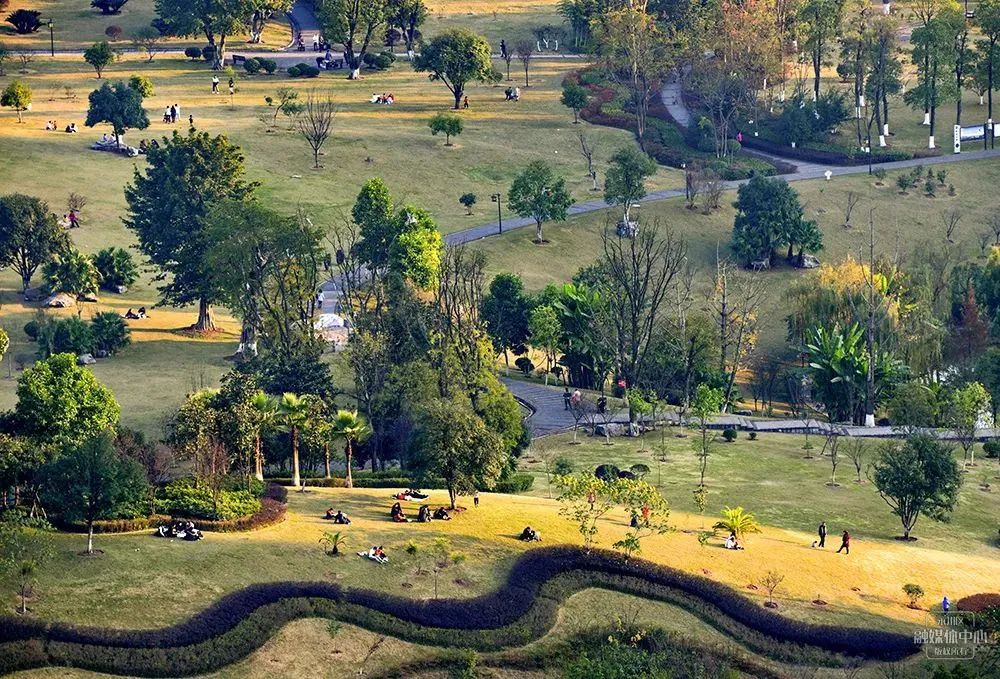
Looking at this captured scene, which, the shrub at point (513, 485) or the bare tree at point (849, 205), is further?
the bare tree at point (849, 205)

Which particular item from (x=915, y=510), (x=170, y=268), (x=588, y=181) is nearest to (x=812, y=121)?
(x=588, y=181)

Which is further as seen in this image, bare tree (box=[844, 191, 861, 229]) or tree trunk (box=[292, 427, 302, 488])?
bare tree (box=[844, 191, 861, 229])

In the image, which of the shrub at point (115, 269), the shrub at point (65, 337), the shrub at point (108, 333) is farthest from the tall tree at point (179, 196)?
the shrub at point (65, 337)

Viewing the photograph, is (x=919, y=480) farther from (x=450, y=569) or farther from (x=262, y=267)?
(x=262, y=267)

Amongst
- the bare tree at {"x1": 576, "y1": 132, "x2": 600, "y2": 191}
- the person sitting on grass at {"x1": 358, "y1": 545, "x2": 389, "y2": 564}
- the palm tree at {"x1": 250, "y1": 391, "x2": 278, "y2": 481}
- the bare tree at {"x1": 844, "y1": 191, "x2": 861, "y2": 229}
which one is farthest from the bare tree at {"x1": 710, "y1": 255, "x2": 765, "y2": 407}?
the person sitting on grass at {"x1": 358, "y1": 545, "x2": 389, "y2": 564}

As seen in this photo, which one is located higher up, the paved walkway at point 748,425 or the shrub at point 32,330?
the shrub at point 32,330

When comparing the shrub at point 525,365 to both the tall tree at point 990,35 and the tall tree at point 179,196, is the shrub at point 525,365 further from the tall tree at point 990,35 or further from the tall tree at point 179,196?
the tall tree at point 990,35

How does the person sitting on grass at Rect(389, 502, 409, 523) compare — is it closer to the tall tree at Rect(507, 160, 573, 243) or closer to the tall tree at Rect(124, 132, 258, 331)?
the tall tree at Rect(124, 132, 258, 331)
